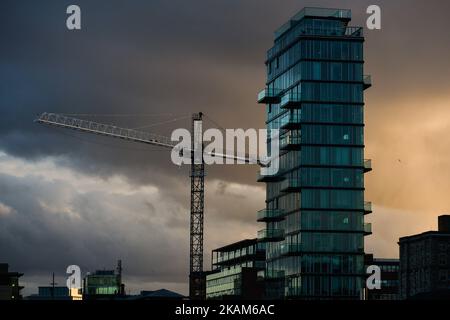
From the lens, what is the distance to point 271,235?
188000 millimetres

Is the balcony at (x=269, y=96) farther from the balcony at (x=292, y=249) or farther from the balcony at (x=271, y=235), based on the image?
the balcony at (x=292, y=249)

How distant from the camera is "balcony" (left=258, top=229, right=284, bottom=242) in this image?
18588 cm

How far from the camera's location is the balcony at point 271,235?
185875mm

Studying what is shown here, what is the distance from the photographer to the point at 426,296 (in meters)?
182

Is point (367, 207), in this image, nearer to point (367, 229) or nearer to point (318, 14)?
point (367, 229)

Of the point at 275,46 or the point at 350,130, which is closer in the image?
the point at 350,130

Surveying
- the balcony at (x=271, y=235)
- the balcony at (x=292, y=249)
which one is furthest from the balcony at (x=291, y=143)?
the balcony at (x=292, y=249)

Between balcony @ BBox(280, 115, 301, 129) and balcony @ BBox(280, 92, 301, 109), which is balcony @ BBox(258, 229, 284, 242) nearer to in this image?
balcony @ BBox(280, 115, 301, 129)

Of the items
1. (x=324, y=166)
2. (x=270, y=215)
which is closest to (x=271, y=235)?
(x=270, y=215)
